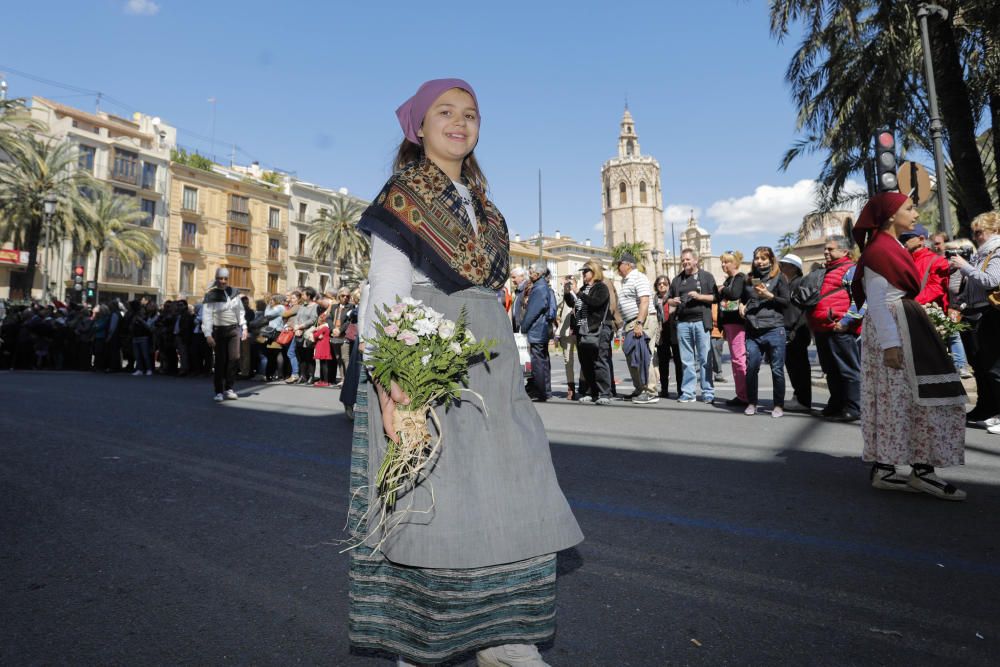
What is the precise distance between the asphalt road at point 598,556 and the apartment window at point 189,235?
52.3 metres

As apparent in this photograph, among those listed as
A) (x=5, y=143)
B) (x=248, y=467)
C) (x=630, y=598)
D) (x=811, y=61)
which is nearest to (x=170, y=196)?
(x=5, y=143)

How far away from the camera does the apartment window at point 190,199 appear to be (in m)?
54.1

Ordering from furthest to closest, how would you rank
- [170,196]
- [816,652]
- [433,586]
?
[170,196] < [816,652] < [433,586]

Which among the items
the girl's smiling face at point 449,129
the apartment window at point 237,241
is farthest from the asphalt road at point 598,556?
the apartment window at point 237,241

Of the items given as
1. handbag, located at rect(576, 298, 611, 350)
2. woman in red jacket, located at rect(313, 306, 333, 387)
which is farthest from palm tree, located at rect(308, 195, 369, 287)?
handbag, located at rect(576, 298, 611, 350)

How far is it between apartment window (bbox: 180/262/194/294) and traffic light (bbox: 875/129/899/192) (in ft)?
174

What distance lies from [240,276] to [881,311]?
194 ft

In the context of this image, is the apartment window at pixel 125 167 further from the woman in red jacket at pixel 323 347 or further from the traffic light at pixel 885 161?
the traffic light at pixel 885 161

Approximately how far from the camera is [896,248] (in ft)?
13.9

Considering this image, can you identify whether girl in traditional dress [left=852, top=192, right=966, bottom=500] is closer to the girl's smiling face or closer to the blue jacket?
the girl's smiling face

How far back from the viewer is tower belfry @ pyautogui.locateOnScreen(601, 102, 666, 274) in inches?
5064

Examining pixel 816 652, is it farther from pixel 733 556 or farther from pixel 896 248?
pixel 896 248

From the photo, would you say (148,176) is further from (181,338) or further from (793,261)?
(793,261)

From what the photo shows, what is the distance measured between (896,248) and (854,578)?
2299 mm
